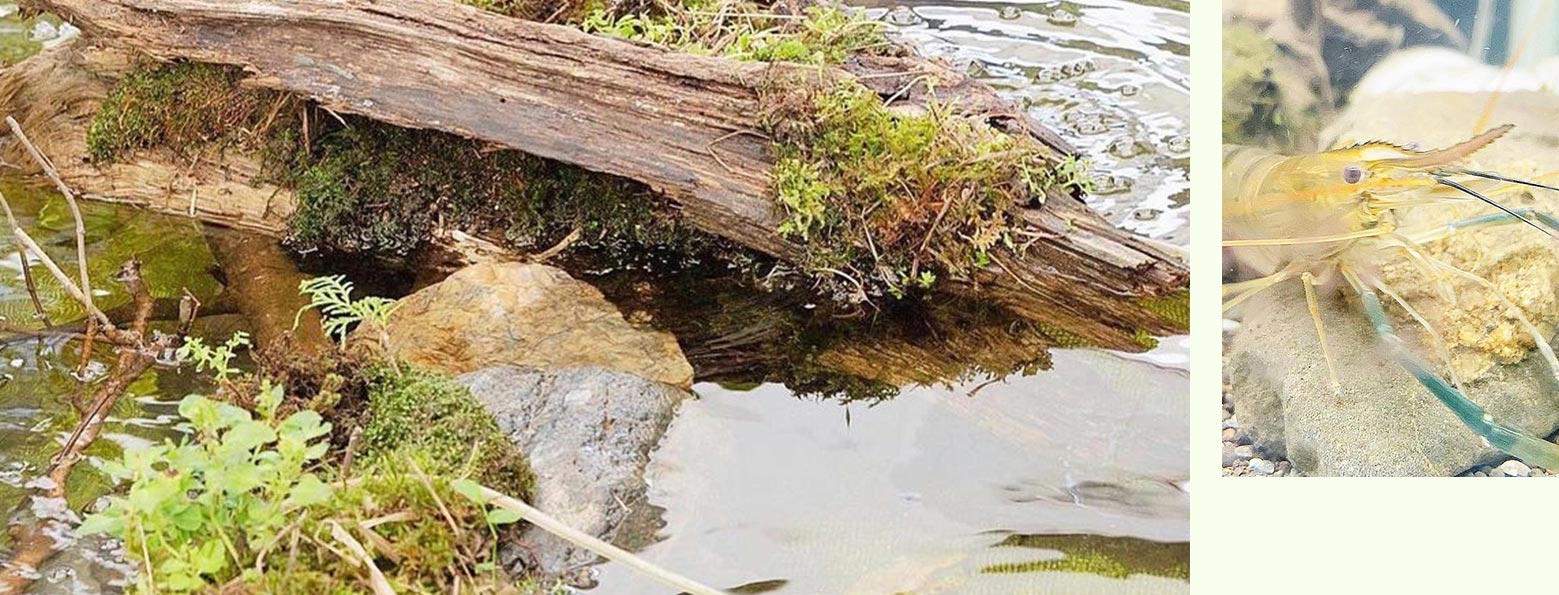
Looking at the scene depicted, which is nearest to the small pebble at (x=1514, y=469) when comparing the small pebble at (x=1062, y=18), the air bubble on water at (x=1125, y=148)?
the air bubble on water at (x=1125, y=148)

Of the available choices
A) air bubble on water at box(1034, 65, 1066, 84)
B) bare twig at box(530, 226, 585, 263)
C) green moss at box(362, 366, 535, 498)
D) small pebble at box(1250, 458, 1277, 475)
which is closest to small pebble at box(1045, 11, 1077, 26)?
air bubble on water at box(1034, 65, 1066, 84)

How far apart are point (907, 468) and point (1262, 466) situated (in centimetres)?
60

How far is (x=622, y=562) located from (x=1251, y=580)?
1050 millimetres

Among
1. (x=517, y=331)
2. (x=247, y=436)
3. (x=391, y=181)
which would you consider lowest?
(x=517, y=331)

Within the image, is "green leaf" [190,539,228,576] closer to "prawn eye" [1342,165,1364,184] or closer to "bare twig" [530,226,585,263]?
"bare twig" [530,226,585,263]

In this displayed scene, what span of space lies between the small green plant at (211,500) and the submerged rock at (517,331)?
60cm

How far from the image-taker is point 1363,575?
204 centimetres

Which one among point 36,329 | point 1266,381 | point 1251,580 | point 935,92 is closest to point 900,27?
point 935,92

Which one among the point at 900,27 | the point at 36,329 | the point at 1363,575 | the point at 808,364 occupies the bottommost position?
the point at 1363,575

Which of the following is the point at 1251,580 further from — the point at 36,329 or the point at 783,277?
the point at 36,329

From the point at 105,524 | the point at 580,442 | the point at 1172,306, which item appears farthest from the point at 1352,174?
the point at 105,524

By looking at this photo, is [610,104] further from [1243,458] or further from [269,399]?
[1243,458]

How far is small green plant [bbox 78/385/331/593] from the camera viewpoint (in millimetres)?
1651

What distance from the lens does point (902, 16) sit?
3.38m
